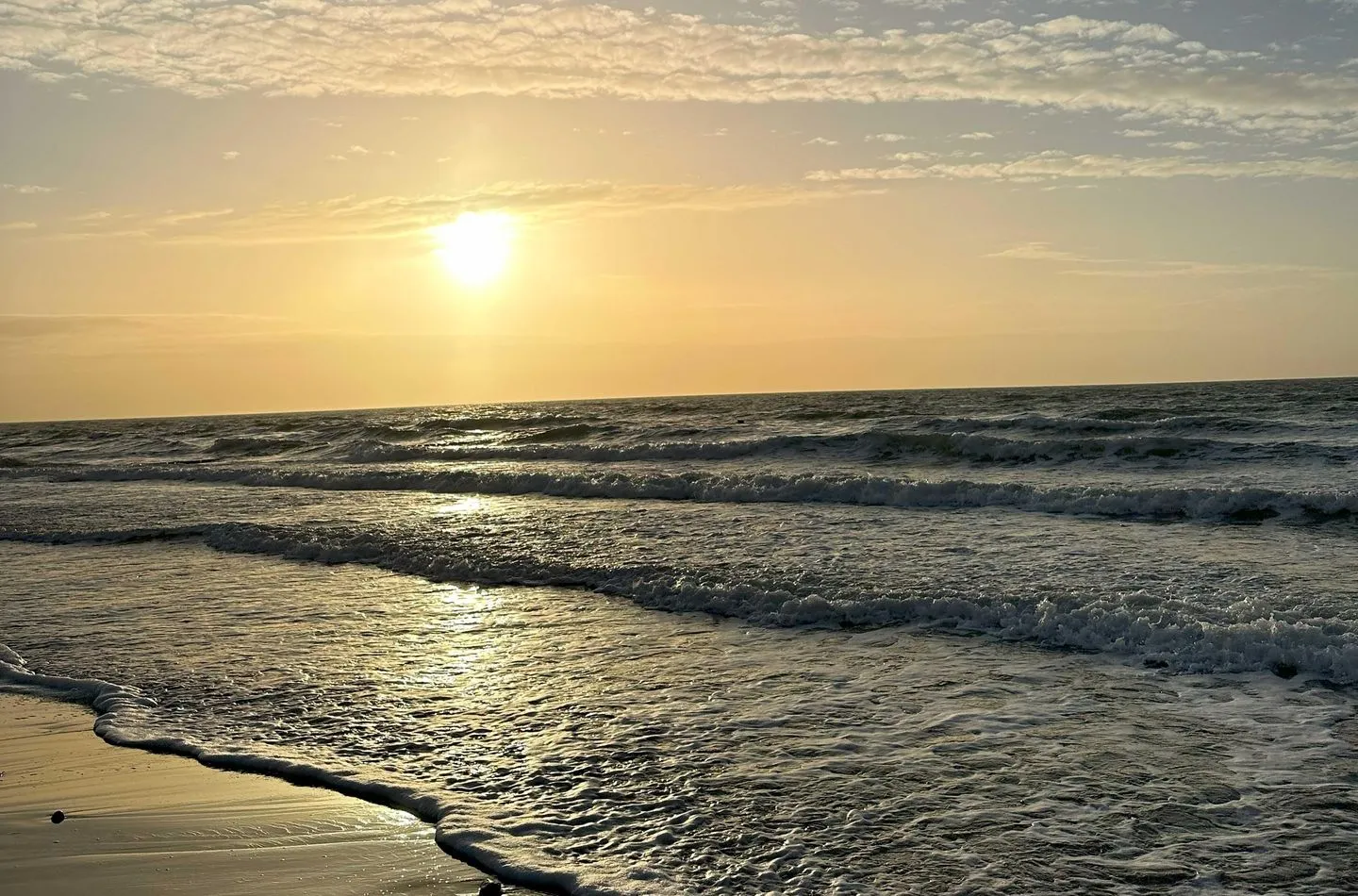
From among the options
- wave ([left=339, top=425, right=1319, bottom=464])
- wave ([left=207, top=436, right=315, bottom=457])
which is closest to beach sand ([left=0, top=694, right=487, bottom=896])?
wave ([left=339, top=425, right=1319, bottom=464])

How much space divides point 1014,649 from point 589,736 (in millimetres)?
3914

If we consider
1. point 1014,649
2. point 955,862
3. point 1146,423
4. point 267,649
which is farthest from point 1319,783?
point 1146,423

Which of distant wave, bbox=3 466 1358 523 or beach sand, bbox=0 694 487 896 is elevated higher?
distant wave, bbox=3 466 1358 523

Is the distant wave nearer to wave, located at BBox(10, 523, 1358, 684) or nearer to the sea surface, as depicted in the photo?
the sea surface

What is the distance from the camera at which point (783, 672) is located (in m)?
7.98

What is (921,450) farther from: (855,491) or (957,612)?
(957,612)

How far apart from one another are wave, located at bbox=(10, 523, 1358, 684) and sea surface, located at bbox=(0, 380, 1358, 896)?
0.12ft

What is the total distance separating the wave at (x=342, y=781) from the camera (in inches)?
184

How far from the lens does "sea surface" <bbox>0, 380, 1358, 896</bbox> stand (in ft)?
16.1

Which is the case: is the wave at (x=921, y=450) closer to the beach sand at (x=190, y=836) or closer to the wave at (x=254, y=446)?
the wave at (x=254, y=446)

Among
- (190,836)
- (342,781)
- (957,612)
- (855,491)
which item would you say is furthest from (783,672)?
(855,491)

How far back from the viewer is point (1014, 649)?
27.8ft

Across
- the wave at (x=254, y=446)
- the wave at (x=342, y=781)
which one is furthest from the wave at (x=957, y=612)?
the wave at (x=254, y=446)

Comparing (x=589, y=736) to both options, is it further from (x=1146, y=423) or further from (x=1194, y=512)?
(x=1146, y=423)
